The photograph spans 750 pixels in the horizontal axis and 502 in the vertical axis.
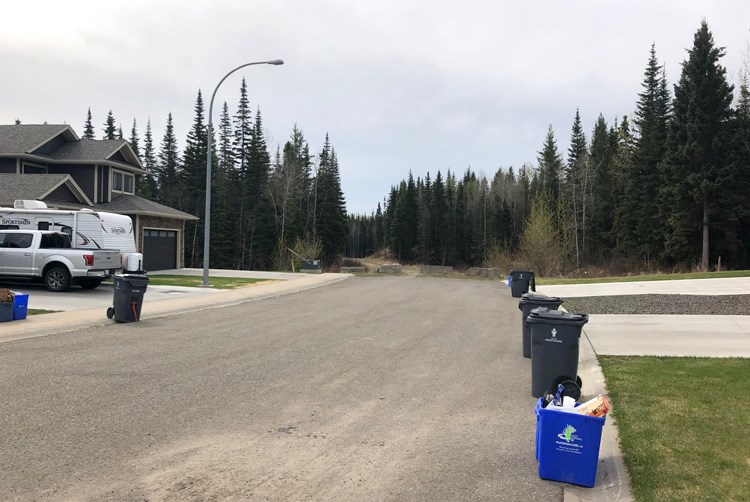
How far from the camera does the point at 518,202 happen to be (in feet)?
280

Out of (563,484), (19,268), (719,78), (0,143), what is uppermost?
(719,78)

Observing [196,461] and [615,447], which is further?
[615,447]

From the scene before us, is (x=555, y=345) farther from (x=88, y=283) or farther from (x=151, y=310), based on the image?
(x=88, y=283)

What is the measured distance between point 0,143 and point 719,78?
151ft

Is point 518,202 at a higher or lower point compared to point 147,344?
higher

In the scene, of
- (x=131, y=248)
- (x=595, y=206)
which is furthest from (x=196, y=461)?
(x=595, y=206)

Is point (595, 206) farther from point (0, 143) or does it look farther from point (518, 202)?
point (0, 143)

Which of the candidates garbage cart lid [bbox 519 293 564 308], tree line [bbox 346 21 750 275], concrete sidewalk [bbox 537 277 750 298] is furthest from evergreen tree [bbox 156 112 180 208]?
garbage cart lid [bbox 519 293 564 308]

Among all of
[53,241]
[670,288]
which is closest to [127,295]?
[53,241]

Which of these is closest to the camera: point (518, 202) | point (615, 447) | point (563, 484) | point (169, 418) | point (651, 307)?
point (563, 484)

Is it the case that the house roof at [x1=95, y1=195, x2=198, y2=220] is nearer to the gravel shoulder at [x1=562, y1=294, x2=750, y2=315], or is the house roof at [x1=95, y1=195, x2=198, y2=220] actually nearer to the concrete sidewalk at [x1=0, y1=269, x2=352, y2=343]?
the concrete sidewalk at [x1=0, y1=269, x2=352, y2=343]

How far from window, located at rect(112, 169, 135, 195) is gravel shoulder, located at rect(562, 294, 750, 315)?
26444 mm

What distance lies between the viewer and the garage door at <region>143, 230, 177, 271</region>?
99.5ft

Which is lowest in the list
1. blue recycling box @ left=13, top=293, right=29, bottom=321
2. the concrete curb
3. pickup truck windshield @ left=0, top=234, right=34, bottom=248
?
the concrete curb
